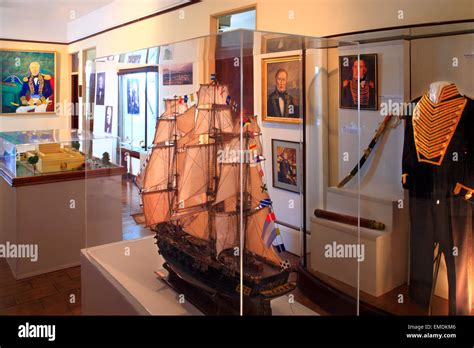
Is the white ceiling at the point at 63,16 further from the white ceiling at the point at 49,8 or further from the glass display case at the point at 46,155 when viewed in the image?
the glass display case at the point at 46,155

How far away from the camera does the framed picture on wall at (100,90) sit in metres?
2.50

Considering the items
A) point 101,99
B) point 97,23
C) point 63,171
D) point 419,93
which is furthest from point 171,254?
point 97,23

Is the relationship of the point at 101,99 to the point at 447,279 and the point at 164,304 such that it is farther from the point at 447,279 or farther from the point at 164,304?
the point at 447,279

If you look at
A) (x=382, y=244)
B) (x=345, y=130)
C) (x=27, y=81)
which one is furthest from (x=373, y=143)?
(x=27, y=81)

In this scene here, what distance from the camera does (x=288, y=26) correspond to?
3.72m

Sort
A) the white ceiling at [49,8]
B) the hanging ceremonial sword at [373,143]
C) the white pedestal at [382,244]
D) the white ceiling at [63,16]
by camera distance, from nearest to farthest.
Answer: the white pedestal at [382,244] → the hanging ceremonial sword at [373,143] → the white ceiling at [63,16] → the white ceiling at [49,8]

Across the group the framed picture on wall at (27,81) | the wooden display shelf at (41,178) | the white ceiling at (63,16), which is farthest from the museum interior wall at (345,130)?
the framed picture on wall at (27,81)

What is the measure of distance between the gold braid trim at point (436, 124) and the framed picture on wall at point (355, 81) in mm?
415

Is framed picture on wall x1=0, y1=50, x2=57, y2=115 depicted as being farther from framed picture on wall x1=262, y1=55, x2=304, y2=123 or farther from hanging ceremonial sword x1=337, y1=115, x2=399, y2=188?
framed picture on wall x1=262, y1=55, x2=304, y2=123

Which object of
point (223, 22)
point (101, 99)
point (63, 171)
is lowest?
point (63, 171)

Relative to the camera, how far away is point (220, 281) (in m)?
1.50

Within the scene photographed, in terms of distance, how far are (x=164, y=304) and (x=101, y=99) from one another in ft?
4.67

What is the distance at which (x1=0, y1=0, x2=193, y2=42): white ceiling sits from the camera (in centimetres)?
677

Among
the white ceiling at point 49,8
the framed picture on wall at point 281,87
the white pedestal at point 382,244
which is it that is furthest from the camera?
the white ceiling at point 49,8
